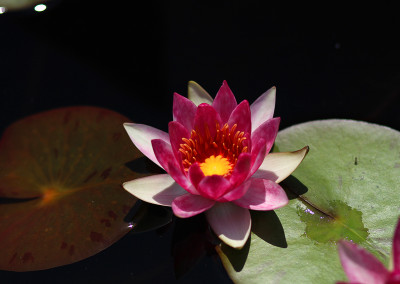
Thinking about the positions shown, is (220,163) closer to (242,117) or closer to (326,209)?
(242,117)

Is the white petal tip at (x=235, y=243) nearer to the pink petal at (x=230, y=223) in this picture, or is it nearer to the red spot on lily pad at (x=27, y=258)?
the pink petal at (x=230, y=223)

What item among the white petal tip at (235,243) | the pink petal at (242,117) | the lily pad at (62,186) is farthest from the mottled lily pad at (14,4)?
the white petal tip at (235,243)

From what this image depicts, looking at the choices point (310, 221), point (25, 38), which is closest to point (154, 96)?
point (25, 38)

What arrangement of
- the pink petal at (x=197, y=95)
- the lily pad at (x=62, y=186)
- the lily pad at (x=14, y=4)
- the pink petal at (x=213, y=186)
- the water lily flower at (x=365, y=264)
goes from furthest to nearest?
the lily pad at (x=14, y=4) < the pink petal at (x=197, y=95) < the lily pad at (x=62, y=186) < the pink petal at (x=213, y=186) < the water lily flower at (x=365, y=264)

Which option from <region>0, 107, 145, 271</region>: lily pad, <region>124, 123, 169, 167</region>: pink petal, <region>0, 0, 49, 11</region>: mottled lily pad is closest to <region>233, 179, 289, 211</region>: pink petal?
<region>124, 123, 169, 167</region>: pink petal

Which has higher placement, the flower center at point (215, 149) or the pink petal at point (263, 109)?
the pink petal at point (263, 109)

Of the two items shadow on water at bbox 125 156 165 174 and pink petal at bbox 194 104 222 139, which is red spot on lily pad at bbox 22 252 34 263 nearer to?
shadow on water at bbox 125 156 165 174

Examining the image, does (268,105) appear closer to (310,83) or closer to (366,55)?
(310,83)
